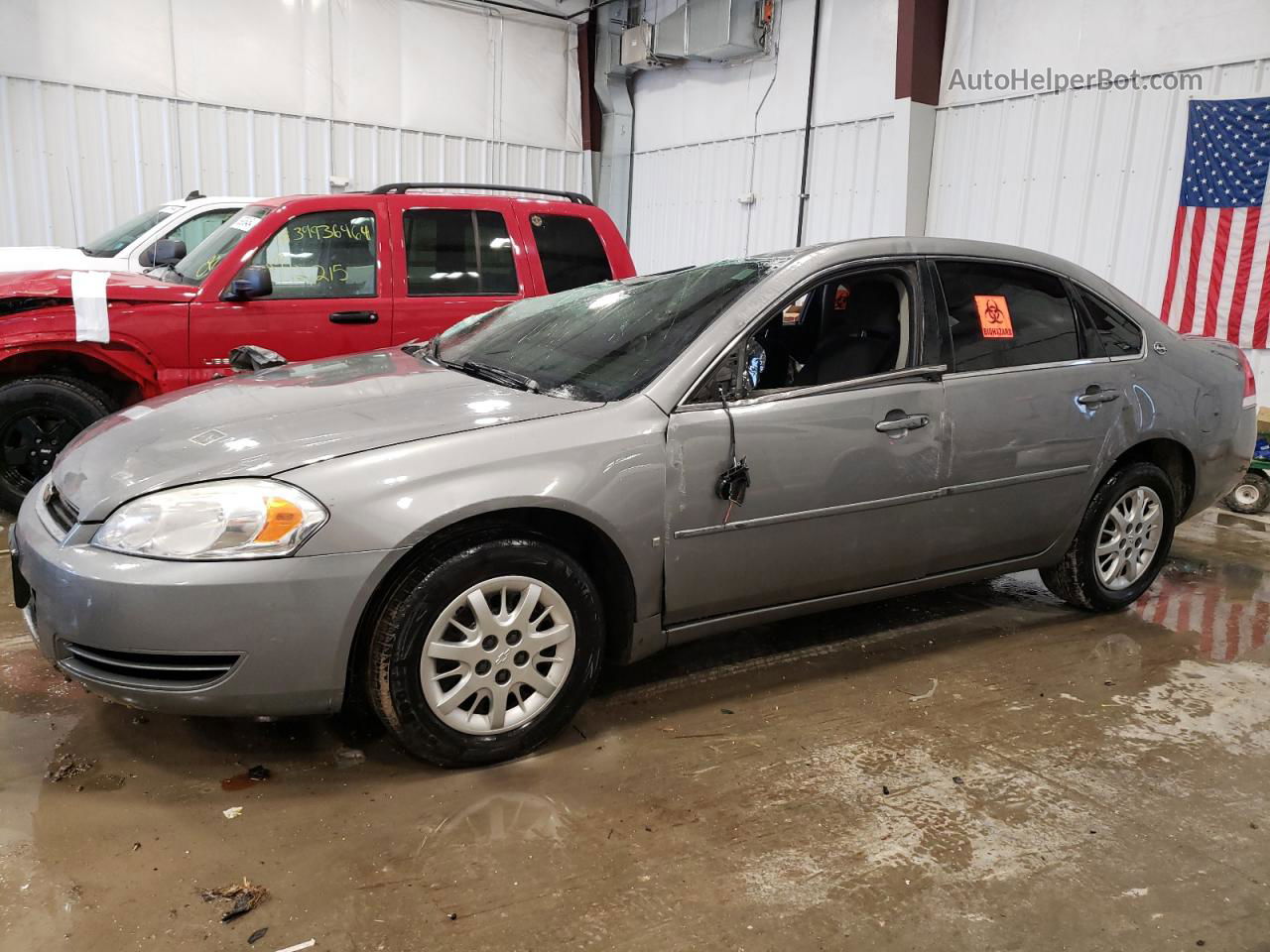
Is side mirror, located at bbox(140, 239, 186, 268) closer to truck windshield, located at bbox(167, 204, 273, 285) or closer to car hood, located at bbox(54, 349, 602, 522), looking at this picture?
truck windshield, located at bbox(167, 204, 273, 285)

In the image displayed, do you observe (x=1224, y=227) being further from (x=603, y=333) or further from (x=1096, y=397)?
(x=603, y=333)

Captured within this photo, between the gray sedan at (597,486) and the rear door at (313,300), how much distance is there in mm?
1377

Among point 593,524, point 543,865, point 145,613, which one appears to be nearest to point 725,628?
point 593,524

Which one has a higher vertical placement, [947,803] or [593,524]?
[593,524]

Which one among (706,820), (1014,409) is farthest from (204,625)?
(1014,409)

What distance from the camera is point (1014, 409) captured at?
10.9ft

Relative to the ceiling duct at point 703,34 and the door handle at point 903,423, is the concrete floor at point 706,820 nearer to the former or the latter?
the door handle at point 903,423

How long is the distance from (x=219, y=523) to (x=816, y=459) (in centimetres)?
169

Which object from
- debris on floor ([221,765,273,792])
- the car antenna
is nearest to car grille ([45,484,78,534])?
debris on floor ([221,765,273,792])

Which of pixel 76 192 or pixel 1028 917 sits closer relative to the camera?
pixel 1028 917

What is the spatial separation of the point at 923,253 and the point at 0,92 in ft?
30.7

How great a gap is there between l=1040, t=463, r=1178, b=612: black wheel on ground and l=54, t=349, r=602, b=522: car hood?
2.24m

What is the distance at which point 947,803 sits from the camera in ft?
8.27

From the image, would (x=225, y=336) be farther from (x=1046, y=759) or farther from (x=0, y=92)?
(x=0, y=92)
